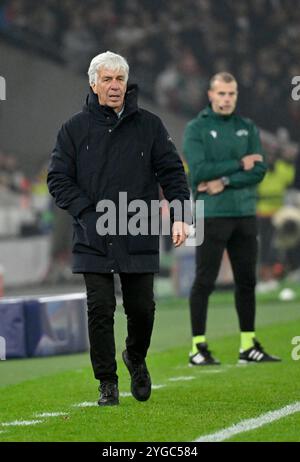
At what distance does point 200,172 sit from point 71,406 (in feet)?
9.54

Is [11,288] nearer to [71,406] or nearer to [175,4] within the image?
[175,4]

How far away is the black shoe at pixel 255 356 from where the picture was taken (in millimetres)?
10781

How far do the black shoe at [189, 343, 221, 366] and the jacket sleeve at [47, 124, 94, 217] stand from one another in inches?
120

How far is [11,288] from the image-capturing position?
2044cm

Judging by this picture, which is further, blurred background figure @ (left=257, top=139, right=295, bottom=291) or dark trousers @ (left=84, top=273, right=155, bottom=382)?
blurred background figure @ (left=257, top=139, right=295, bottom=291)

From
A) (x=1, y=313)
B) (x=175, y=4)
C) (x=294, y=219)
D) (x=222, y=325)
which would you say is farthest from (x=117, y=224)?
(x=175, y=4)

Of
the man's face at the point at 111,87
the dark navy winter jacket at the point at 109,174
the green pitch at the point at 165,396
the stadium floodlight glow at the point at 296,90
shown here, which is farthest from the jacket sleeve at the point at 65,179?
the stadium floodlight glow at the point at 296,90

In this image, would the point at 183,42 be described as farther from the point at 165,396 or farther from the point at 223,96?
the point at 165,396

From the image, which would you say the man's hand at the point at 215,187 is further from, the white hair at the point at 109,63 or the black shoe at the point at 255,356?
the white hair at the point at 109,63

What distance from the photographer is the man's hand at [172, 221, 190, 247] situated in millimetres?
7988

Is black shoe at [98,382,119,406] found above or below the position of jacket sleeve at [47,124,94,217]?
below

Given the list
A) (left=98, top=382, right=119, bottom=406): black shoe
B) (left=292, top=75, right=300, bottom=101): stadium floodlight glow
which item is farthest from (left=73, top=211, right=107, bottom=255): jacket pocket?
(left=292, top=75, right=300, bottom=101): stadium floodlight glow

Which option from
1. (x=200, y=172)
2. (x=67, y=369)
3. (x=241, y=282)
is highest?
(x=200, y=172)

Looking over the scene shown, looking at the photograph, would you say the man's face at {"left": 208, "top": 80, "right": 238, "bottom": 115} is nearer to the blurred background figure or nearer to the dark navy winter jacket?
the dark navy winter jacket
